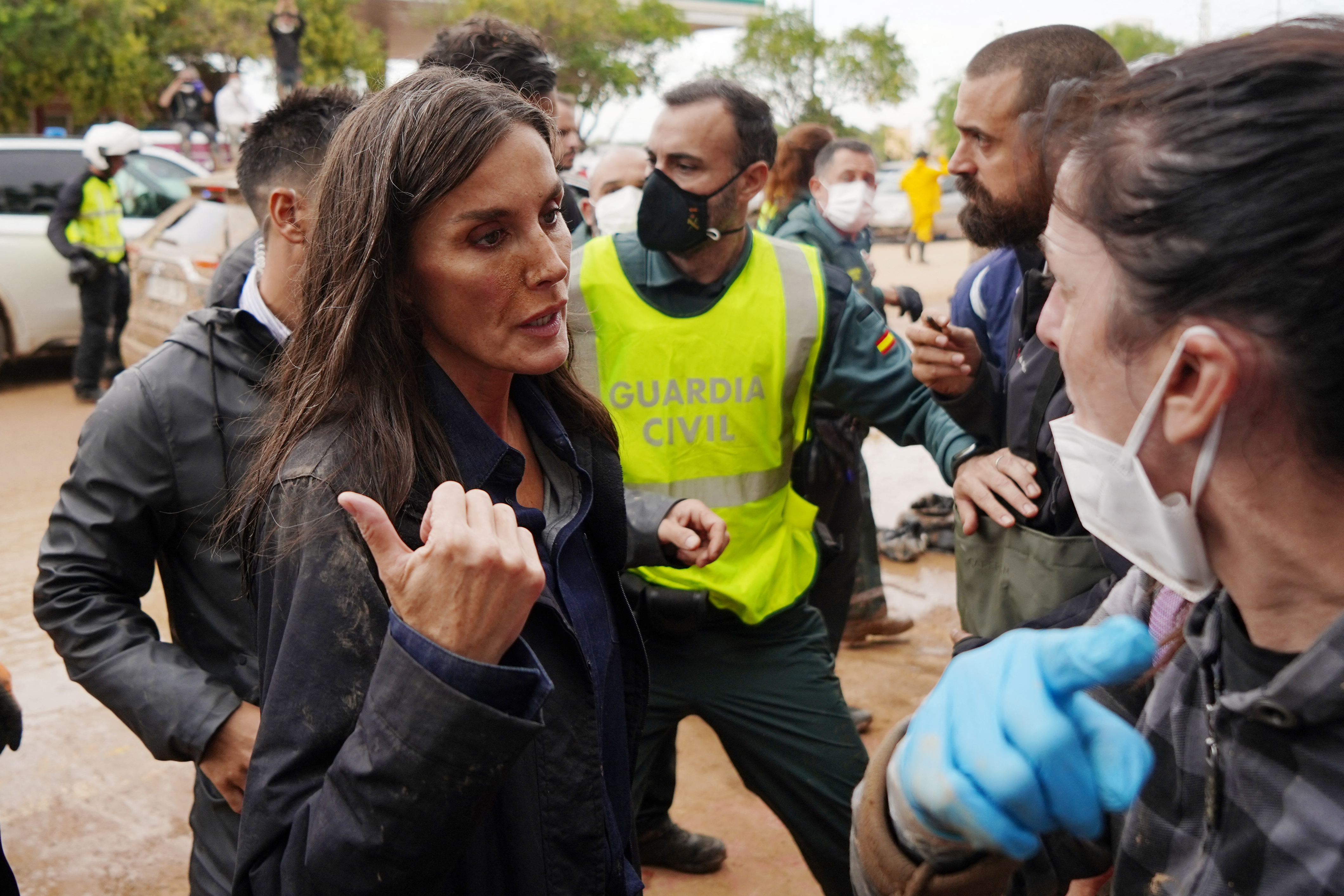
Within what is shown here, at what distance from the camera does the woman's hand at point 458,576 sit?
1343mm

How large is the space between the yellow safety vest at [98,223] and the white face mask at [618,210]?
513 cm

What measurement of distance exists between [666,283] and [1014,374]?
1.03m

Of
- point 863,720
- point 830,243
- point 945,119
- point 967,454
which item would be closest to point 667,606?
point 967,454

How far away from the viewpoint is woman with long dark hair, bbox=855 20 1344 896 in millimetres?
1086

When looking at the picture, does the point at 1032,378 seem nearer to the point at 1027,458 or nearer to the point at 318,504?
the point at 1027,458

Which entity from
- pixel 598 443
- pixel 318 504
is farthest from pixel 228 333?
pixel 318 504

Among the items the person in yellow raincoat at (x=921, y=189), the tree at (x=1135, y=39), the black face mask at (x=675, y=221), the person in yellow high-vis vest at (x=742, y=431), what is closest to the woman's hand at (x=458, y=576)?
the person in yellow high-vis vest at (x=742, y=431)

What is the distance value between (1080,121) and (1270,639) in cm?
66

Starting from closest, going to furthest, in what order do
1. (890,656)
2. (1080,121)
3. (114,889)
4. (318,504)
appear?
(1080,121) → (318,504) → (114,889) → (890,656)

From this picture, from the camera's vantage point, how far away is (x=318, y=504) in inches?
58.5

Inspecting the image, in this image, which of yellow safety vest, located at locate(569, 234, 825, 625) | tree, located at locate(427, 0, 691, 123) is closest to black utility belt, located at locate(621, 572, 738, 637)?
yellow safety vest, located at locate(569, 234, 825, 625)

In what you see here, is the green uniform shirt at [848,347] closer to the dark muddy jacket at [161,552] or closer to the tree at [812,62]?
the dark muddy jacket at [161,552]

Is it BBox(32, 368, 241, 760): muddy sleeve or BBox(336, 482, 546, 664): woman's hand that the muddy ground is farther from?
BBox(336, 482, 546, 664): woman's hand

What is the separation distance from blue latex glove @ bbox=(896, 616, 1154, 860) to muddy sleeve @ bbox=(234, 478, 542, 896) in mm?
533
